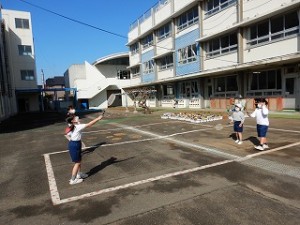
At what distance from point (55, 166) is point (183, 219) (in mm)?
5006

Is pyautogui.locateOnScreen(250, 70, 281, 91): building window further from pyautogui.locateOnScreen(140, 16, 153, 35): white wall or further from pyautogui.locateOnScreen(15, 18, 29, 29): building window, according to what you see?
pyautogui.locateOnScreen(15, 18, 29, 29): building window

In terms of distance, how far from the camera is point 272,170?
19.9 feet

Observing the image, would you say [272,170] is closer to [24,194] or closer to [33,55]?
[24,194]

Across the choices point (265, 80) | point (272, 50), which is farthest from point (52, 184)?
point (265, 80)

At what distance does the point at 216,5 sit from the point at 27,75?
35.4m

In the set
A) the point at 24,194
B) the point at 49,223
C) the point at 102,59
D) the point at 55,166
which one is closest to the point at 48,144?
the point at 55,166

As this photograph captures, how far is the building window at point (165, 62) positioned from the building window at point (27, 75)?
2436 centimetres

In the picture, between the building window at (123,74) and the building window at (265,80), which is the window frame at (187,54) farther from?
the building window at (123,74)

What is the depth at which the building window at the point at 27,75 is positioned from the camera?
4412 centimetres

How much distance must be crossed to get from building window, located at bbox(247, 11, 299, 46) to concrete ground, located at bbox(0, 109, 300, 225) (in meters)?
10.7

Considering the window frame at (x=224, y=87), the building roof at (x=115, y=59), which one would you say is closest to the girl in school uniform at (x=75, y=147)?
the window frame at (x=224, y=87)

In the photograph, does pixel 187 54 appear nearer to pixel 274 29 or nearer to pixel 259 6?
pixel 259 6

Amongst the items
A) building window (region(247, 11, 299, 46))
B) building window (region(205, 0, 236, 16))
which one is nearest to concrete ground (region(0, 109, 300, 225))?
building window (region(247, 11, 299, 46))

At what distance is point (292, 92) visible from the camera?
18.0m
